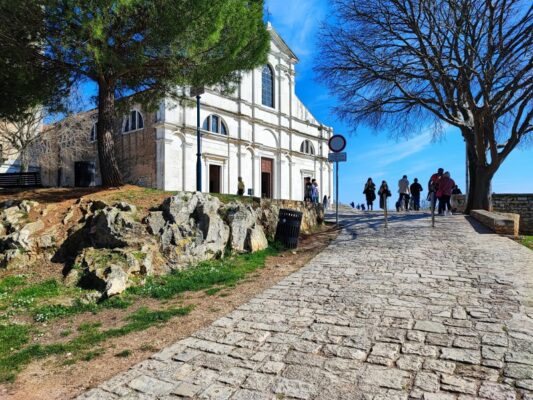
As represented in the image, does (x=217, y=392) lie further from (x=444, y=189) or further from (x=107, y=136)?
(x=444, y=189)

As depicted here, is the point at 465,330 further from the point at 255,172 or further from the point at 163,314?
the point at 255,172

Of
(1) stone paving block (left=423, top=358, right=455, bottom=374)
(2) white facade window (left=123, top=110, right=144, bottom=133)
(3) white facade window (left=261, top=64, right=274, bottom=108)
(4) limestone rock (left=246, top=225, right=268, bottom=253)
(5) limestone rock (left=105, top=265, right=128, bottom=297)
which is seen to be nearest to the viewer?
(1) stone paving block (left=423, top=358, right=455, bottom=374)

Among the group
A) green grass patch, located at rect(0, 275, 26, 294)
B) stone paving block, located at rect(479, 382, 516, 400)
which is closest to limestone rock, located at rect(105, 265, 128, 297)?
green grass patch, located at rect(0, 275, 26, 294)

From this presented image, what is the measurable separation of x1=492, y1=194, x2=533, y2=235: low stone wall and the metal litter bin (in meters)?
16.9

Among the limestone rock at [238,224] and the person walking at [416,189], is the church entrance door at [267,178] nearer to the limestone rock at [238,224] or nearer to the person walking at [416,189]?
the person walking at [416,189]

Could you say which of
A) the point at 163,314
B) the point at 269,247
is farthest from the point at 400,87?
the point at 163,314

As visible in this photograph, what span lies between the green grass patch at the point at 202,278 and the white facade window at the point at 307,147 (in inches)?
1077

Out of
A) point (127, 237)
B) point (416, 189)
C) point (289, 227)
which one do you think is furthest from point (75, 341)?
point (416, 189)

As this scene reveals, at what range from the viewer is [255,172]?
28.9 m

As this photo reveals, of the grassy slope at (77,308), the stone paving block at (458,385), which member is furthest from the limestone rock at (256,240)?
the stone paving block at (458,385)

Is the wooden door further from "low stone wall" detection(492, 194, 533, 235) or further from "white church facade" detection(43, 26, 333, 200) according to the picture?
"low stone wall" detection(492, 194, 533, 235)

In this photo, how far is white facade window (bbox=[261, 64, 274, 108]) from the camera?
101ft

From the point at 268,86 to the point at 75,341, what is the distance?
2988cm

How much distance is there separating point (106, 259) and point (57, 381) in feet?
10.1
